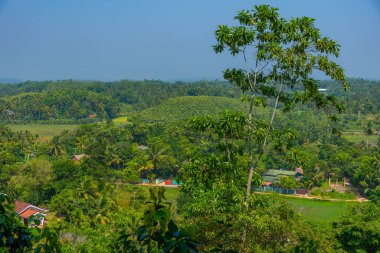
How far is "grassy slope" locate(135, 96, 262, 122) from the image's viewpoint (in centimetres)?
5300

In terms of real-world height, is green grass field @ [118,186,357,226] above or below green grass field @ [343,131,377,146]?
below

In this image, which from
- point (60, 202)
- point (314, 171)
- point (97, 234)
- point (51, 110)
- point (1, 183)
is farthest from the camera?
point (51, 110)

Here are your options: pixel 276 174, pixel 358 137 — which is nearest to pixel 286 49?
pixel 276 174

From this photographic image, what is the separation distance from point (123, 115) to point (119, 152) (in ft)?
105

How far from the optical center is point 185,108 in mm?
54938

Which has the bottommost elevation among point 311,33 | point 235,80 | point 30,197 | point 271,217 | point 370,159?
point 30,197

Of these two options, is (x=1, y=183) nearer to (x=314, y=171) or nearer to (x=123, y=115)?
(x=314, y=171)

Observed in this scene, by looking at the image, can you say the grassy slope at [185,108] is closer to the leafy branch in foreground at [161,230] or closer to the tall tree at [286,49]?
the tall tree at [286,49]

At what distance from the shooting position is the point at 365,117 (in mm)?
56062

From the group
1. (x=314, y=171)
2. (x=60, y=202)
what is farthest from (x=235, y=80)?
(x=314, y=171)

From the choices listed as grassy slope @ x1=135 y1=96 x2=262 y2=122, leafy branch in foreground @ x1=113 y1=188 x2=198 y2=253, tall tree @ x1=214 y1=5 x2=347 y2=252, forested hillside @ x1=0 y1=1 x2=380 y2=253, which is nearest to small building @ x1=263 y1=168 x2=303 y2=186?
forested hillside @ x1=0 y1=1 x2=380 y2=253

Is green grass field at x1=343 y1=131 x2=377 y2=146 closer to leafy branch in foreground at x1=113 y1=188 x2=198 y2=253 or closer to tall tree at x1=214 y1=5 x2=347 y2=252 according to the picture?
tall tree at x1=214 y1=5 x2=347 y2=252

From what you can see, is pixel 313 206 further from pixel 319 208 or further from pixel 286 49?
pixel 286 49

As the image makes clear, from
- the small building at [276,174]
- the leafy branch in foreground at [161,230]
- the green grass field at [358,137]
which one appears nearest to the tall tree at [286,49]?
the leafy branch in foreground at [161,230]
